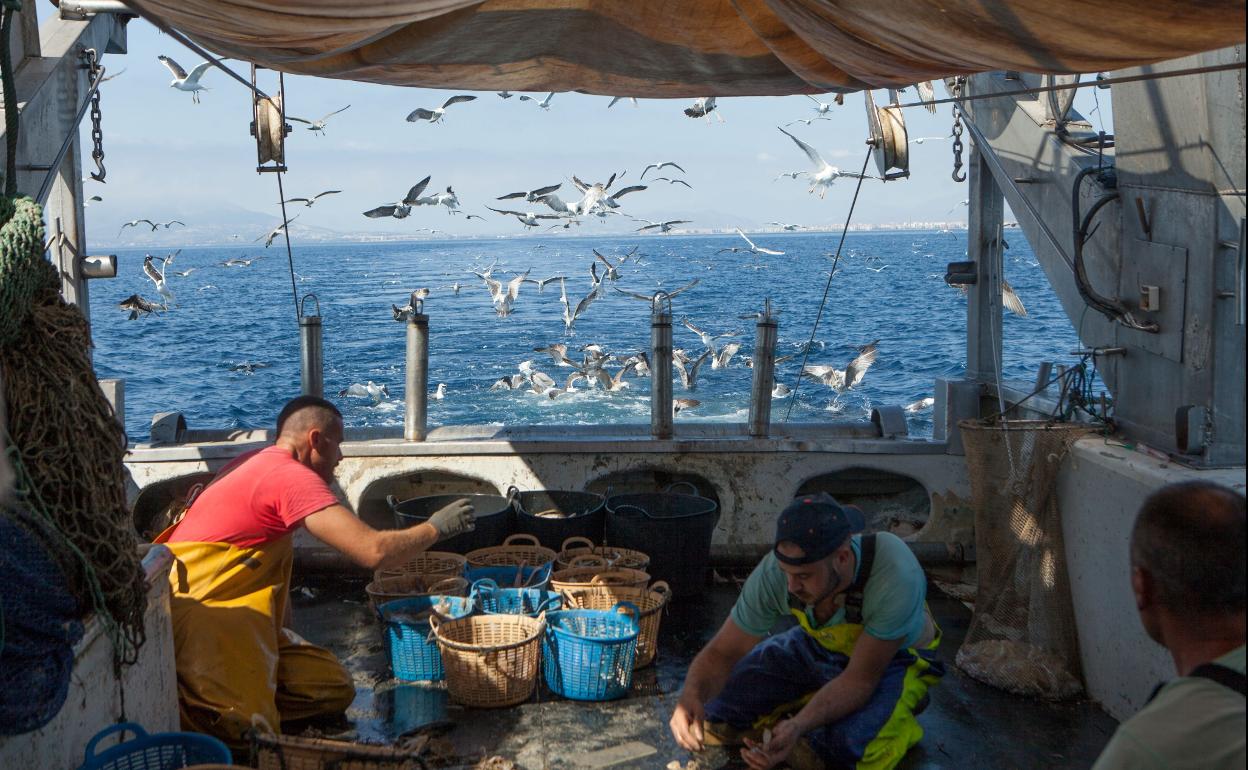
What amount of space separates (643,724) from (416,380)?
2939mm

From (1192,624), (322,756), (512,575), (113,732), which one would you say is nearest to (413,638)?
(512,575)

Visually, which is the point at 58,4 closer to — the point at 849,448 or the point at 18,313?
the point at 18,313

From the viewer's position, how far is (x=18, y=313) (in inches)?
106

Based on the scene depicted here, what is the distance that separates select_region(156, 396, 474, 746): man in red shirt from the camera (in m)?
3.84

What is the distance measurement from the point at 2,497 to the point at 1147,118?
428cm

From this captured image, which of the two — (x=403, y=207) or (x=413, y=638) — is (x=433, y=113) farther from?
(x=413, y=638)

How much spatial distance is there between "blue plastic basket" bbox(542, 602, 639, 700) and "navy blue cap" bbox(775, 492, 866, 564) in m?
1.27

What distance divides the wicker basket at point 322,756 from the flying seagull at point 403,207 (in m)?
8.01

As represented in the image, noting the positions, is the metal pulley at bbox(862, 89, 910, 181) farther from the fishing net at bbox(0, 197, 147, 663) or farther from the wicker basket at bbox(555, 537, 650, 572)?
the fishing net at bbox(0, 197, 147, 663)

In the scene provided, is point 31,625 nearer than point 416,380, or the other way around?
point 31,625

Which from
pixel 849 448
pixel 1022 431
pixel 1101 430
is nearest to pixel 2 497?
pixel 1022 431

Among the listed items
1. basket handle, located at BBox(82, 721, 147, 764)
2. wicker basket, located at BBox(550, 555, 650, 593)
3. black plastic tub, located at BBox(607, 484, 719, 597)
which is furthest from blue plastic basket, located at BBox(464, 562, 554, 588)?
basket handle, located at BBox(82, 721, 147, 764)

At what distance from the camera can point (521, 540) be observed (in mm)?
5988

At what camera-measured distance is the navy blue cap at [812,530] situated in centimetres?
338
